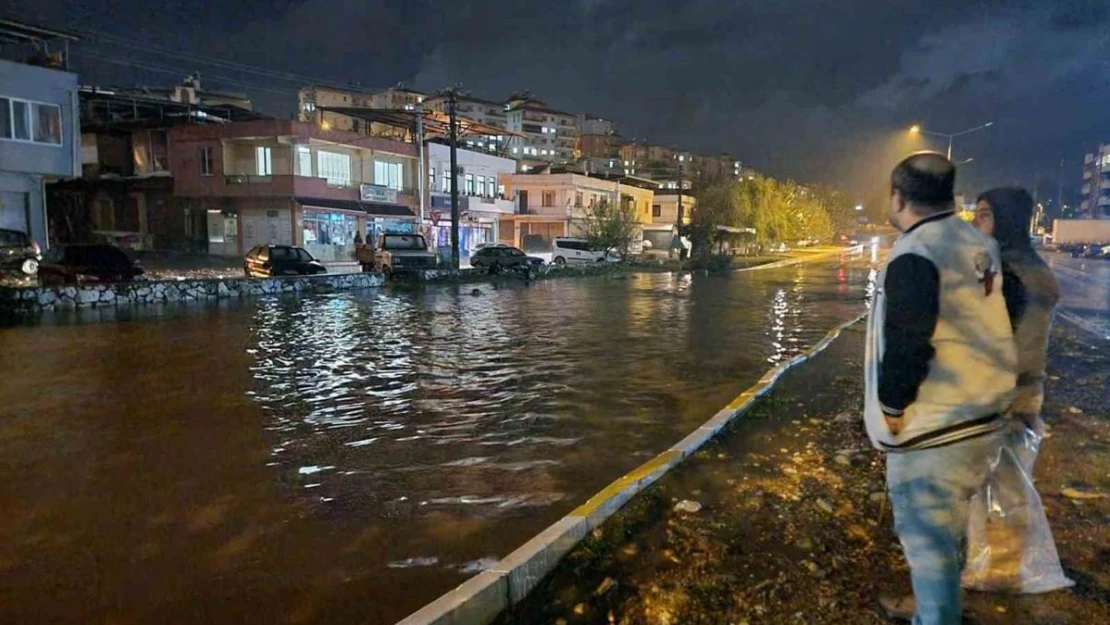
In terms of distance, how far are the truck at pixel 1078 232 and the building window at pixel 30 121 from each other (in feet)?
249

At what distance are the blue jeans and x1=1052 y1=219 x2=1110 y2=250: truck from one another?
3029 inches

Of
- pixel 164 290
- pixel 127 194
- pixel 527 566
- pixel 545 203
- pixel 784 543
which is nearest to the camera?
pixel 527 566

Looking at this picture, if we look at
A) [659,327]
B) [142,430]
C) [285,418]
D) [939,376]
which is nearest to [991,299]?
[939,376]

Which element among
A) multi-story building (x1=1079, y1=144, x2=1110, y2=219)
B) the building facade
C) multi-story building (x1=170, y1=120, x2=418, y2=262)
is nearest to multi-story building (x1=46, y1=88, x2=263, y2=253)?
multi-story building (x1=170, y1=120, x2=418, y2=262)

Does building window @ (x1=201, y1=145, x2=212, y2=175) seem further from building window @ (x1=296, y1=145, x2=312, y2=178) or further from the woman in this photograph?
the woman

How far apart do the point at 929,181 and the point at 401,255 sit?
88.6 feet

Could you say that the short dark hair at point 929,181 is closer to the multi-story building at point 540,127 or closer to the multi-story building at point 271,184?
the multi-story building at point 271,184

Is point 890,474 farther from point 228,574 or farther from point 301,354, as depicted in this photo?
point 301,354

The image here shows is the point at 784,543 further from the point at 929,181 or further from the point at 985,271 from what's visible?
the point at 929,181

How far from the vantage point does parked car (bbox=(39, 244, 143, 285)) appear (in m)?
19.5

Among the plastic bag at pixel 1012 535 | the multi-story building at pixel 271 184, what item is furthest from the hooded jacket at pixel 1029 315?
the multi-story building at pixel 271 184

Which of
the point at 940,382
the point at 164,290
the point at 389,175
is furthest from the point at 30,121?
the point at 940,382

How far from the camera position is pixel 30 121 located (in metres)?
28.7

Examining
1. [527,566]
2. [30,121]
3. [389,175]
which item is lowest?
[527,566]
